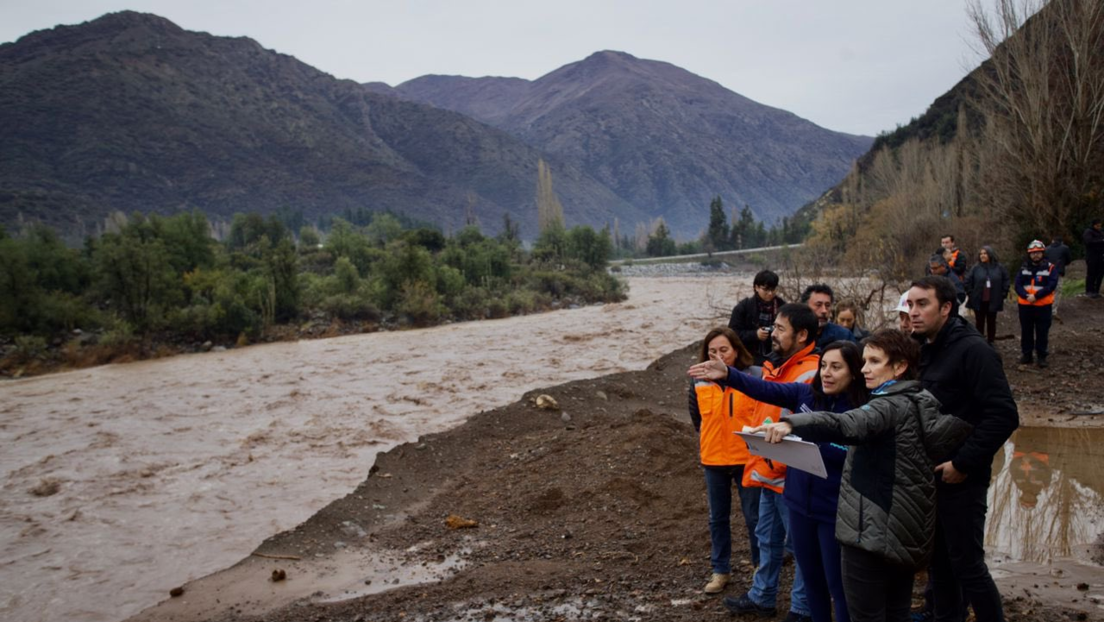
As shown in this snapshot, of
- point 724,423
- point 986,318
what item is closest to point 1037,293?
point 986,318

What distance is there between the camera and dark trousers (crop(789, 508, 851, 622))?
3.08m

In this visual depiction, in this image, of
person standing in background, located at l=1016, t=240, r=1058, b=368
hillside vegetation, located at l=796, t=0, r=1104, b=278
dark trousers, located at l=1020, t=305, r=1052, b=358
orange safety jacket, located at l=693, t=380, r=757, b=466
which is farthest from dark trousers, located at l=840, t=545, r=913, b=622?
hillside vegetation, located at l=796, t=0, r=1104, b=278

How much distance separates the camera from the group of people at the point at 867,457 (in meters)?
2.70

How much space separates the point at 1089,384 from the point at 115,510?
41.2 ft

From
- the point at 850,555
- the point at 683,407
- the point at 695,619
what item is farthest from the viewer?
the point at 683,407

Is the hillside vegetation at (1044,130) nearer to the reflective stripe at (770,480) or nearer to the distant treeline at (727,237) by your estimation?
the reflective stripe at (770,480)

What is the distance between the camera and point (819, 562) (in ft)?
10.6

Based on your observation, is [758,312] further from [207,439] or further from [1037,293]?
[207,439]

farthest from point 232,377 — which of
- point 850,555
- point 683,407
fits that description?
point 850,555

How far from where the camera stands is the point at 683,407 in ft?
37.9

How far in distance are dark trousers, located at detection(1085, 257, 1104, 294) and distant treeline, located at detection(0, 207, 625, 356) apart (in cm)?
2219

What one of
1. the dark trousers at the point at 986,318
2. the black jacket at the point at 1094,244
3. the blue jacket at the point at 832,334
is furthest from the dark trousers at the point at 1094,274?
the blue jacket at the point at 832,334

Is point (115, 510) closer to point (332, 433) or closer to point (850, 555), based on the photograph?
point (332, 433)

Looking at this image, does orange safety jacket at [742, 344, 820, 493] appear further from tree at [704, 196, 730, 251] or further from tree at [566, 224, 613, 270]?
tree at [704, 196, 730, 251]
